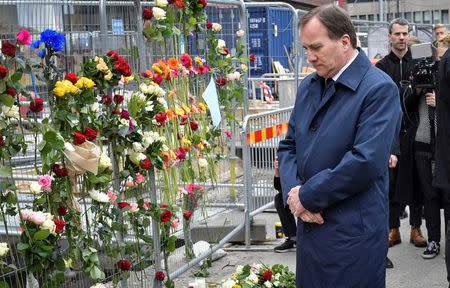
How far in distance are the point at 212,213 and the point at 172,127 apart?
3.98 ft

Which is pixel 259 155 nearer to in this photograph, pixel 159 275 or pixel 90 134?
pixel 159 275

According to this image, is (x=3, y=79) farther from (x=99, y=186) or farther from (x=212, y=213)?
(x=212, y=213)

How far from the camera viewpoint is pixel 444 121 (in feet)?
16.9

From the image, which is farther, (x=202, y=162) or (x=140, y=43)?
(x=202, y=162)

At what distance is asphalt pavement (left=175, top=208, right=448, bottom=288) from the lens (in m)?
6.00

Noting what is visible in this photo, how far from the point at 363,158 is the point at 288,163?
1.70ft

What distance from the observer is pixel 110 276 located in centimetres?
448

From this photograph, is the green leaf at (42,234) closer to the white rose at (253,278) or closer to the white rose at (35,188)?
the white rose at (35,188)

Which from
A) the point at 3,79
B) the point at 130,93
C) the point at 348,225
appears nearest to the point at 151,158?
the point at 130,93

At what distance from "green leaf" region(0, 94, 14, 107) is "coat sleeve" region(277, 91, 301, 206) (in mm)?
1367

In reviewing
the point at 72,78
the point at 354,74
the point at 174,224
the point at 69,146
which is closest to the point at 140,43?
the point at 72,78

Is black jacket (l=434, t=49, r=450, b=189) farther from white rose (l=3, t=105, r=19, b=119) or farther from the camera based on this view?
white rose (l=3, t=105, r=19, b=119)

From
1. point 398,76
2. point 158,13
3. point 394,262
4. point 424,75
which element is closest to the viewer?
point 158,13

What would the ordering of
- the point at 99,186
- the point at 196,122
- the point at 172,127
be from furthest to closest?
the point at 196,122
the point at 172,127
the point at 99,186
